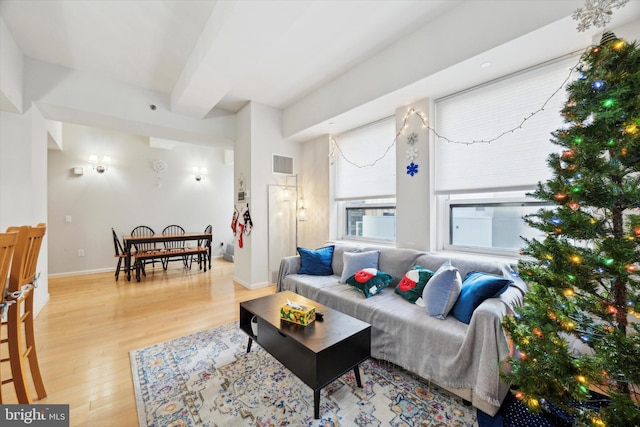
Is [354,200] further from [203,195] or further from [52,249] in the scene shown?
[52,249]

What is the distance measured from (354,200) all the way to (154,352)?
303 cm

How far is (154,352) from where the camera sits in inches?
87.2

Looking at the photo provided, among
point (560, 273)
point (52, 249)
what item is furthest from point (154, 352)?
point (52, 249)

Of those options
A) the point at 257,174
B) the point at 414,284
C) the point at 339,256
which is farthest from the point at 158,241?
the point at 414,284

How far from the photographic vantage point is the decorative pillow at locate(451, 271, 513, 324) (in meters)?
1.75

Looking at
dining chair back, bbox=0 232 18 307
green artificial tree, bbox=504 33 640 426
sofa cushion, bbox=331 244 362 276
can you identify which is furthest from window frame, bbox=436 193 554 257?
dining chair back, bbox=0 232 18 307

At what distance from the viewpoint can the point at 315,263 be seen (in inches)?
128

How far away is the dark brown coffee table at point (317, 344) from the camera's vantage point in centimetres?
150

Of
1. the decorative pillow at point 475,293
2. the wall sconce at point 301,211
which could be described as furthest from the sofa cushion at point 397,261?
the wall sconce at point 301,211

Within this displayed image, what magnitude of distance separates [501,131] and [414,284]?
1742mm

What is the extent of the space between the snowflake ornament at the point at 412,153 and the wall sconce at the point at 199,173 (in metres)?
5.28

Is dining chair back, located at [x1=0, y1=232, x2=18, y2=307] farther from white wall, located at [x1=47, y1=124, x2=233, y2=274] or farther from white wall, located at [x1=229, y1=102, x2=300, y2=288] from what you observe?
white wall, located at [x1=47, y1=124, x2=233, y2=274]

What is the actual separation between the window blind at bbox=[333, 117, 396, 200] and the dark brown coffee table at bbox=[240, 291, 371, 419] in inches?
82.9

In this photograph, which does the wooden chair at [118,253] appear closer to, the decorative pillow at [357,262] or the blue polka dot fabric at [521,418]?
the decorative pillow at [357,262]
